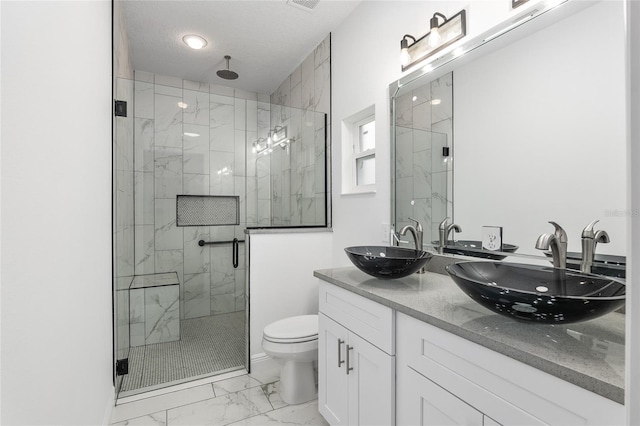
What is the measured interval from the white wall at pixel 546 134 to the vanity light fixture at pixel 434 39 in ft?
0.61

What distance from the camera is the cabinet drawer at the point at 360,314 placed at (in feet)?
3.89

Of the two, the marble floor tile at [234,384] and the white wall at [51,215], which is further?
the marble floor tile at [234,384]

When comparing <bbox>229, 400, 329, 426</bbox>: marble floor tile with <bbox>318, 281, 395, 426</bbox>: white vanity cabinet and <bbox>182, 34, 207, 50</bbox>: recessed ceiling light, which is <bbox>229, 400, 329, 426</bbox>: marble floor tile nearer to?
<bbox>318, 281, 395, 426</bbox>: white vanity cabinet

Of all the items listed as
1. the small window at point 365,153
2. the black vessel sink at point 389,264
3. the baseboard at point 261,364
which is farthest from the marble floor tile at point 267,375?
the small window at point 365,153

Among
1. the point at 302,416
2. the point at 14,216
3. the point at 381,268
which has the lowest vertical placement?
the point at 302,416

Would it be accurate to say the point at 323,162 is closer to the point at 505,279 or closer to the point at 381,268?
the point at 381,268

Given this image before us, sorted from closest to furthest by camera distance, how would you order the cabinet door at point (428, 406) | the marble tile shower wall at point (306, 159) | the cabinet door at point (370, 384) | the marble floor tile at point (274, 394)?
the cabinet door at point (428, 406) < the cabinet door at point (370, 384) < the marble floor tile at point (274, 394) < the marble tile shower wall at point (306, 159)

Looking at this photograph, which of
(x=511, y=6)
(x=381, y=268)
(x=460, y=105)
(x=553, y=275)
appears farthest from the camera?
(x=460, y=105)

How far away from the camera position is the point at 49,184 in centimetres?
89

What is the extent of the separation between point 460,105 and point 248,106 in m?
1.91

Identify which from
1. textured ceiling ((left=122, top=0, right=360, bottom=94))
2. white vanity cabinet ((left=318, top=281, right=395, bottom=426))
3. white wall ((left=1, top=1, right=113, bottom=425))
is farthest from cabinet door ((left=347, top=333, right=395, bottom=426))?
textured ceiling ((left=122, top=0, right=360, bottom=94))

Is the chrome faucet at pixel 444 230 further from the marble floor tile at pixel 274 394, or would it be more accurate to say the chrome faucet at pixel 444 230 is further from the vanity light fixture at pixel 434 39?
the marble floor tile at pixel 274 394

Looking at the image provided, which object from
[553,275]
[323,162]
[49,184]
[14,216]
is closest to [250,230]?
[323,162]

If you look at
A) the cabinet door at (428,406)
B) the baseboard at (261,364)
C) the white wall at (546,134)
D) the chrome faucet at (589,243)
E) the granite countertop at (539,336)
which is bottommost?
the baseboard at (261,364)
